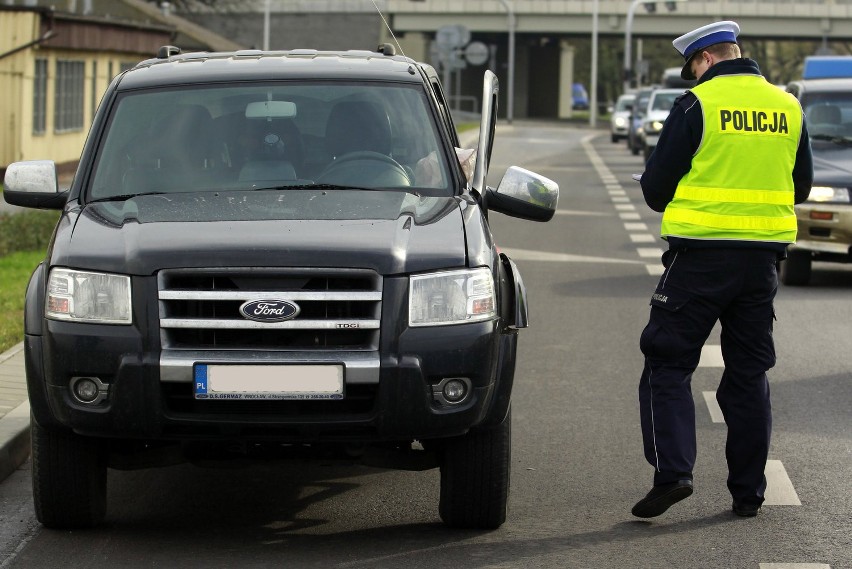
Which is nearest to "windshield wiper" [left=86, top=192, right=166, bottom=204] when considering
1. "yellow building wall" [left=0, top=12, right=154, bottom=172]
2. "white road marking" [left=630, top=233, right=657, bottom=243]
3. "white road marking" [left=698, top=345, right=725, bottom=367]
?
"white road marking" [left=698, top=345, right=725, bottom=367]

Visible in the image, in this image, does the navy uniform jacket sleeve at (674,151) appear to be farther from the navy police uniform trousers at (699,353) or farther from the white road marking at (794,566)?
the white road marking at (794,566)

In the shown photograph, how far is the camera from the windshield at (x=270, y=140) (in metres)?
6.82

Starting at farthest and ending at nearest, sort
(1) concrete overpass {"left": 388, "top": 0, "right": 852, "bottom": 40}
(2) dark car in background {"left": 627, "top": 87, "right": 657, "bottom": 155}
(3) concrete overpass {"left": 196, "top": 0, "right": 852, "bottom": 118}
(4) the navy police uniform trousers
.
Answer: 1. (3) concrete overpass {"left": 196, "top": 0, "right": 852, "bottom": 118}
2. (1) concrete overpass {"left": 388, "top": 0, "right": 852, "bottom": 40}
3. (2) dark car in background {"left": 627, "top": 87, "right": 657, "bottom": 155}
4. (4) the navy police uniform trousers

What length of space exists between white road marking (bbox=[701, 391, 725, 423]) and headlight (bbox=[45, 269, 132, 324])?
3458 mm

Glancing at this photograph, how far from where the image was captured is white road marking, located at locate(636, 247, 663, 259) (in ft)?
56.9

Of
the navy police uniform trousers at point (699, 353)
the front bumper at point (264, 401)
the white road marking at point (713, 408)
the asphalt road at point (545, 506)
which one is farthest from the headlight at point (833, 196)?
the front bumper at point (264, 401)

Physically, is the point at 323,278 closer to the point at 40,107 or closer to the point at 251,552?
the point at 251,552

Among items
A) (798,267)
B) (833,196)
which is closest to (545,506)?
(833,196)

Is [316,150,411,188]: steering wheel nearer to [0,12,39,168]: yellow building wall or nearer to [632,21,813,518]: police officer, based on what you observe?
[632,21,813,518]: police officer

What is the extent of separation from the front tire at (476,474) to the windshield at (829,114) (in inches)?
386

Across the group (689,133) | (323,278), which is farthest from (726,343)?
(323,278)

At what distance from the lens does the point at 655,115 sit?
38.8 meters

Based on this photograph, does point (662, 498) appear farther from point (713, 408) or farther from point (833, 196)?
point (833, 196)

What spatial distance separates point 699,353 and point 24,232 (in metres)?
11.1
